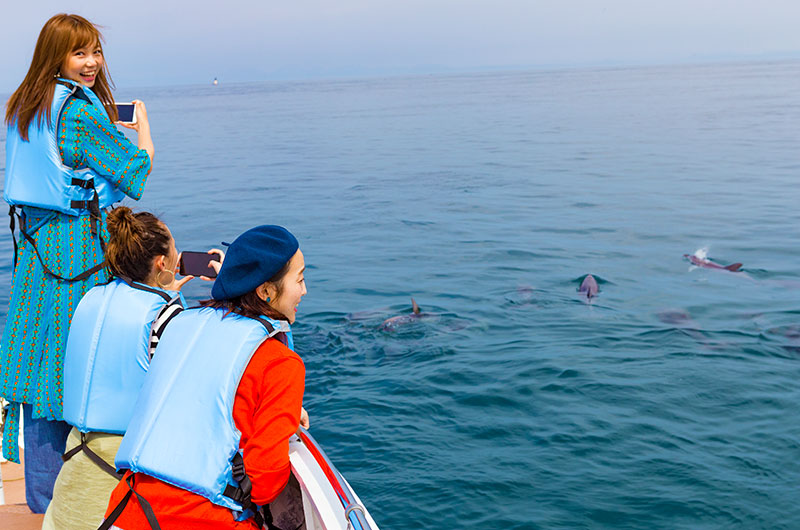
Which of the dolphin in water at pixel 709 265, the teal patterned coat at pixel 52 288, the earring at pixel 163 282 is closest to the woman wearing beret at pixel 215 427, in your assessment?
the earring at pixel 163 282

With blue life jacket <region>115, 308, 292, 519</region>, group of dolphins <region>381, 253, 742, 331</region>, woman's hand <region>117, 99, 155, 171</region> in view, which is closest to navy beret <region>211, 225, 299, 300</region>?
blue life jacket <region>115, 308, 292, 519</region>

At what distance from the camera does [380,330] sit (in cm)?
1063

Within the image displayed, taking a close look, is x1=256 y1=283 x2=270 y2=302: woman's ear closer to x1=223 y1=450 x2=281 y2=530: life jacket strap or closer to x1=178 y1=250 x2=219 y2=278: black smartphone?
x1=223 y1=450 x2=281 y2=530: life jacket strap

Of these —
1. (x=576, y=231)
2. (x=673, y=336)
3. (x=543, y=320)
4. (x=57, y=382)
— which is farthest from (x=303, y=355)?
(x=576, y=231)

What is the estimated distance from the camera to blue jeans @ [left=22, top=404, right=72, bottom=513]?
12.4 feet

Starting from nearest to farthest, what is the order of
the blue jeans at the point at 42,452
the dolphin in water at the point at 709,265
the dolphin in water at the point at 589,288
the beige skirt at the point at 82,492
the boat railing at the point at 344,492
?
the boat railing at the point at 344,492, the beige skirt at the point at 82,492, the blue jeans at the point at 42,452, the dolphin in water at the point at 589,288, the dolphin in water at the point at 709,265

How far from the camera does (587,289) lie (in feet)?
40.0

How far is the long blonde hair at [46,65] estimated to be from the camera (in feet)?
11.9

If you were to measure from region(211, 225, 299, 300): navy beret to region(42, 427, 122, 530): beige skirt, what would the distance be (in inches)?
43.0

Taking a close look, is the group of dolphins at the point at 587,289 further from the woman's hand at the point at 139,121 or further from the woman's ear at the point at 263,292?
the woman's ear at the point at 263,292

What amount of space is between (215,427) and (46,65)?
2.07m

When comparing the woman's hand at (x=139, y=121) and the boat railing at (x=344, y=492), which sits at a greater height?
the woman's hand at (x=139, y=121)

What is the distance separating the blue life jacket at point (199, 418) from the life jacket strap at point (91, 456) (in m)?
0.59

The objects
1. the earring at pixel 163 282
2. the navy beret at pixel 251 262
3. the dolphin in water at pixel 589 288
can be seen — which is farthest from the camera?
the dolphin in water at pixel 589 288
